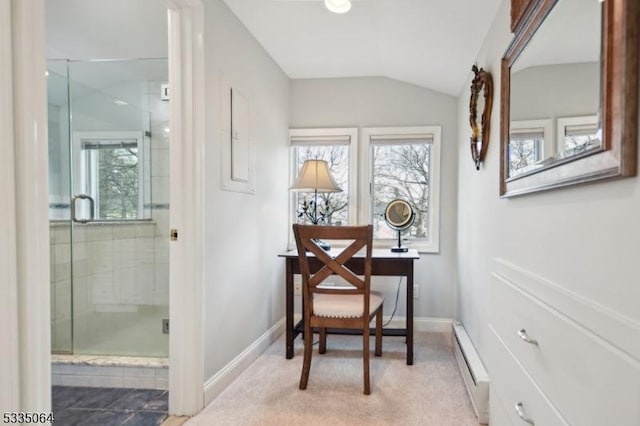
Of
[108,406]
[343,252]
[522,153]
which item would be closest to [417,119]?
[343,252]

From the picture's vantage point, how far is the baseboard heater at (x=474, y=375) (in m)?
1.78

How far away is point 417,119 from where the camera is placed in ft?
10.6

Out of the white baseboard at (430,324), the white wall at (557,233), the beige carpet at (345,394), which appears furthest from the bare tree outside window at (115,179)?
the white wall at (557,233)

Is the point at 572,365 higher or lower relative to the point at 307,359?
higher

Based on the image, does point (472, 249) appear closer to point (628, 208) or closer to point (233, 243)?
point (233, 243)

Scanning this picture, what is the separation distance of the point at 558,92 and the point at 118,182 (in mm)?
2838

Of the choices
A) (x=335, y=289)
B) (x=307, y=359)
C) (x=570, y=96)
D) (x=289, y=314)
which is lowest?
(x=307, y=359)

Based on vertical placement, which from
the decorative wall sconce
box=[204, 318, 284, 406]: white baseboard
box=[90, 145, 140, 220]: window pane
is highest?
the decorative wall sconce

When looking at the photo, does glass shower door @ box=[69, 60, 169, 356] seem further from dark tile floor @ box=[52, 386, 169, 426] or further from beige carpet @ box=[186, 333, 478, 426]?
beige carpet @ box=[186, 333, 478, 426]

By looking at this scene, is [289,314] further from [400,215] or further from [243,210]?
[400,215]

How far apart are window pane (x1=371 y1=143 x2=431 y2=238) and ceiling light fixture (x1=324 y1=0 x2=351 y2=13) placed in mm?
1377

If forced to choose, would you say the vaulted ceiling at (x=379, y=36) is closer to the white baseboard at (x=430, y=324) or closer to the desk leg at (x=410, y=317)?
the desk leg at (x=410, y=317)

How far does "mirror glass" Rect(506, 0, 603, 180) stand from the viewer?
850 millimetres

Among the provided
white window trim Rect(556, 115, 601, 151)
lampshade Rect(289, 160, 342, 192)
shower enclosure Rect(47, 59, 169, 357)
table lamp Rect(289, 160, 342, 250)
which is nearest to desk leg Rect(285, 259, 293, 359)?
table lamp Rect(289, 160, 342, 250)
